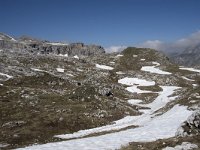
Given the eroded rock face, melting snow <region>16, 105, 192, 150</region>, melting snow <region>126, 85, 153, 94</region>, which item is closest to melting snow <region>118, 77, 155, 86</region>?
melting snow <region>126, 85, 153, 94</region>

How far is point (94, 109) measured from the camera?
7875cm

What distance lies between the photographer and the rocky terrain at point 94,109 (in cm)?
3913

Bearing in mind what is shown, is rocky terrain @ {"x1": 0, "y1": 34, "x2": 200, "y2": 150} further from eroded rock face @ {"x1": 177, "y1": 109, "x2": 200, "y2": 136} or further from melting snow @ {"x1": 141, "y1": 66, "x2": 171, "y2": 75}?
melting snow @ {"x1": 141, "y1": 66, "x2": 171, "y2": 75}

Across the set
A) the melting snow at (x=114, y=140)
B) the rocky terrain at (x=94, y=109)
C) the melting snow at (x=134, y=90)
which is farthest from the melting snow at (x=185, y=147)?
the melting snow at (x=134, y=90)

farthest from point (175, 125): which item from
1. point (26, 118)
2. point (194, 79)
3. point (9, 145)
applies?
point (194, 79)

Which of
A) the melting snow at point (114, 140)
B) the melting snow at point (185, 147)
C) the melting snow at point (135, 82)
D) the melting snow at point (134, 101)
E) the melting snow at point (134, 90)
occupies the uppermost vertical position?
the melting snow at point (185, 147)

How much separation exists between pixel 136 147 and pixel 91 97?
56.7 meters

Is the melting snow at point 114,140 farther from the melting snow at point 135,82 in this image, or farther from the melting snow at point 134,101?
the melting snow at point 135,82

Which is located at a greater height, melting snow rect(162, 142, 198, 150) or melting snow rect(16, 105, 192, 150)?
melting snow rect(162, 142, 198, 150)

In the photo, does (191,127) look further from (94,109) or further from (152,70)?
(152,70)

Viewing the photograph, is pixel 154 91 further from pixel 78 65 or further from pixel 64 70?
pixel 78 65

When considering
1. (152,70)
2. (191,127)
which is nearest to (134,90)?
(152,70)

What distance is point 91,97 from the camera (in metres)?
90.3

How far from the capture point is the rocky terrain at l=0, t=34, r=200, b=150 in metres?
39.1
